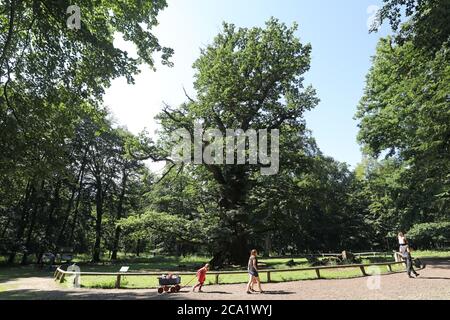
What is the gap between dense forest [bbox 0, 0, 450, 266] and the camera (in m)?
15.4

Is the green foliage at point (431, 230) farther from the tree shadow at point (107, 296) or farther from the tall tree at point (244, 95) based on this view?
the tree shadow at point (107, 296)

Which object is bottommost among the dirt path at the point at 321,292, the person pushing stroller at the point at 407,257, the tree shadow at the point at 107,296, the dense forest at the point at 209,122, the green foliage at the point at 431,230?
the tree shadow at the point at 107,296

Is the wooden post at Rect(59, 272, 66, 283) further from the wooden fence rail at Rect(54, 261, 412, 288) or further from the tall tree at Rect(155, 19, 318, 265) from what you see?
the tall tree at Rect(155, 19, 318, 265)

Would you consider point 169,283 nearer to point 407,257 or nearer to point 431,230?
point 407,257

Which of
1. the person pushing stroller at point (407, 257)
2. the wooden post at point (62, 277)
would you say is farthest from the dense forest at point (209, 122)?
the person pushing stroller at point (407, 257)

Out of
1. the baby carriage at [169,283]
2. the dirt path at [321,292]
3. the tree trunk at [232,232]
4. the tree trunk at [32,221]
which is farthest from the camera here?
the tree trunk at [32,221]

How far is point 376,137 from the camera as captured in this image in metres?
26.7

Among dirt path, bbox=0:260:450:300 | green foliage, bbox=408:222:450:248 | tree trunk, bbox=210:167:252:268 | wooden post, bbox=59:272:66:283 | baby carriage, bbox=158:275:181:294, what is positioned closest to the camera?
dirt path, bbox=0:260:450:300

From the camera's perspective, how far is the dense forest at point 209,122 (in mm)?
15414

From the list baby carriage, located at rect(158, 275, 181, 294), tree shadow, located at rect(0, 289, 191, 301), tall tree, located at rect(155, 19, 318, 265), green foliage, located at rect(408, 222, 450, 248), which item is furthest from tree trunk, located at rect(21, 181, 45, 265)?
green foliage, located at rect(408, 222, 450, 248)

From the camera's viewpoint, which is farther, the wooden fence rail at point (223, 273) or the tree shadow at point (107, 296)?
the wooden fence rail at point (223, 273)

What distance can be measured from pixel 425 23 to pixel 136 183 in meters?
44.0
